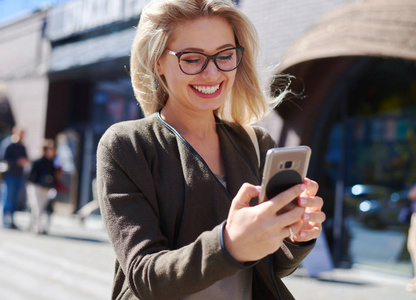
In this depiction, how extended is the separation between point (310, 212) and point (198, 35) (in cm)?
66

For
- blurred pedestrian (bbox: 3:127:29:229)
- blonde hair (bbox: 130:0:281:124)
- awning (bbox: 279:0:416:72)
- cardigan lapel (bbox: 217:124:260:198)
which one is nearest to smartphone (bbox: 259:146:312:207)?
cardigan lapel (bbox: 217:124:260:198)

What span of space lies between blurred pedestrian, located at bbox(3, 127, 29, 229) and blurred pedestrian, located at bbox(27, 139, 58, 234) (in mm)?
800

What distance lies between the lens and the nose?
145 centimetres

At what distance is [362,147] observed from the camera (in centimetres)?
711

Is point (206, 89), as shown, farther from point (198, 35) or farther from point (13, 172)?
point (13, 172)

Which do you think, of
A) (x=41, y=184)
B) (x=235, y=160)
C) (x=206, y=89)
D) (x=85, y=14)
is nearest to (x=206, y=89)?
(x=206, y=89)

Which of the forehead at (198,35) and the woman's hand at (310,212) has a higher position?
the forehead at (198,35)

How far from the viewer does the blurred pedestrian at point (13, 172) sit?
902 cm

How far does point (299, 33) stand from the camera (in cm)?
668

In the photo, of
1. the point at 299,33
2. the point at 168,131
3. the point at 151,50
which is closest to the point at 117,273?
the point at 168,131

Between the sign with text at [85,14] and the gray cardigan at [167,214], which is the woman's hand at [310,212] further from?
the sign with text at [85,14]

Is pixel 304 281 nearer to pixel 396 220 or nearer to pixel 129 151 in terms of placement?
pixel 396 220

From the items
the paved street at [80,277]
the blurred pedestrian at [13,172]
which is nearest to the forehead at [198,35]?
the paved street at [80,277]

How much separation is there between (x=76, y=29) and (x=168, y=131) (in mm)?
10424
